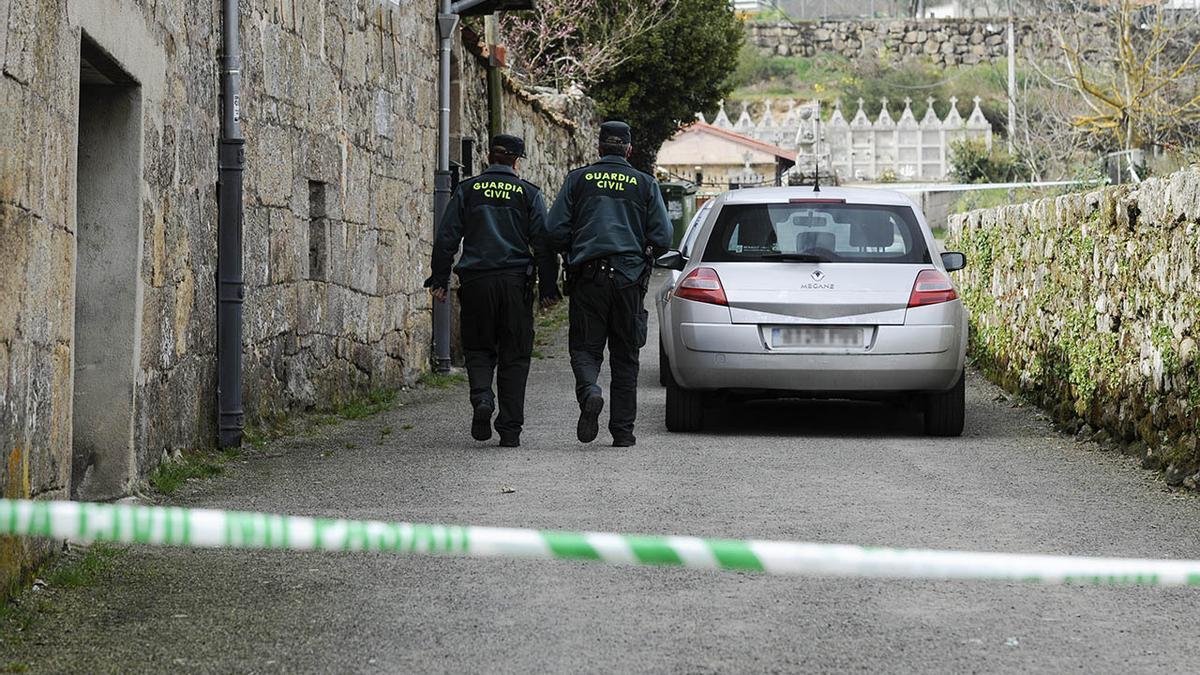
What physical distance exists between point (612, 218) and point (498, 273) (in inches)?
27.8

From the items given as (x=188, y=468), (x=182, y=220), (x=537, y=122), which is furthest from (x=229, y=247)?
(x=537, y=122)

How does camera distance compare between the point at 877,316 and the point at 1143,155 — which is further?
the point at 1143,155

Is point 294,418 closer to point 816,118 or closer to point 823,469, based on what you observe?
point 823,469

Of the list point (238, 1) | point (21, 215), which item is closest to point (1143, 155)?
point (238, 1)

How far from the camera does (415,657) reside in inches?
183

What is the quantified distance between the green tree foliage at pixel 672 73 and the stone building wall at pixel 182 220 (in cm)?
2170

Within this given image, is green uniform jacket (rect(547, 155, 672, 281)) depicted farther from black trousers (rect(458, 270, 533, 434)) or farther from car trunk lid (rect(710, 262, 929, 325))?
car trunk lid (rect(710, 262, 929, 325))

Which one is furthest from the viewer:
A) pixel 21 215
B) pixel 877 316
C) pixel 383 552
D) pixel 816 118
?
pixel 816 118

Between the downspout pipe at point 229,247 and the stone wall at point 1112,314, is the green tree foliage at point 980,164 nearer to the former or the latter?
the stone wall at point 1112,314

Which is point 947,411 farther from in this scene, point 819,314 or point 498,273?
point 498,273

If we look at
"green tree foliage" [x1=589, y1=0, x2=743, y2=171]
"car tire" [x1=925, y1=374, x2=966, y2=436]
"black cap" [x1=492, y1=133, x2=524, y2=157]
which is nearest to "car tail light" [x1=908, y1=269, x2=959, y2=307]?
"car tire" [x1=925, y1=374, x2=966, y2=436]

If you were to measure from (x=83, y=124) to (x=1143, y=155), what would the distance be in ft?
76.9

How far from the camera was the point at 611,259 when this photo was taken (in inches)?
381

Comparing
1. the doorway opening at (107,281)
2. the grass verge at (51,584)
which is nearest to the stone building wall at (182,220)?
the doorway opening at (107,281)
